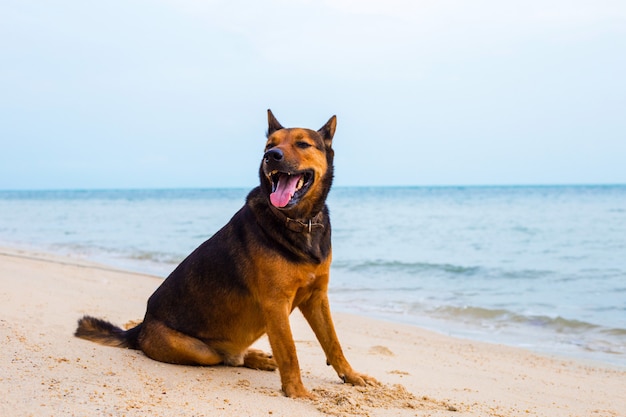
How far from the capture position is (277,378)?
192 inches

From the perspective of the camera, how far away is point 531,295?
11.4 m

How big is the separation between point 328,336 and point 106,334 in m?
1.87

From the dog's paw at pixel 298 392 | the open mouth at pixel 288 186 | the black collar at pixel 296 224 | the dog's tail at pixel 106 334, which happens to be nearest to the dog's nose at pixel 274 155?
the open mouth at pixel 288 186

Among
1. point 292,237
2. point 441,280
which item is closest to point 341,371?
point 292,237

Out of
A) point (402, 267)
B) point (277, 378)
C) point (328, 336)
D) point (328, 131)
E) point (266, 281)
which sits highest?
point (328, 131)

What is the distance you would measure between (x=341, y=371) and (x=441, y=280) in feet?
28.5

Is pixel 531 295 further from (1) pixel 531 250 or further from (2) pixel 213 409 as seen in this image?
(2) pixel 213 409

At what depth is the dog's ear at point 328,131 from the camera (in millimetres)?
4695

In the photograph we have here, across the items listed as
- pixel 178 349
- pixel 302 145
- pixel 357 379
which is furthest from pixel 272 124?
pixel 357 379

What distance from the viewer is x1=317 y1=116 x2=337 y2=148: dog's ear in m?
4.70

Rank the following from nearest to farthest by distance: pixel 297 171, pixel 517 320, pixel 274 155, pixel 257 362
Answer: pixel 274 155, pixel 297 171, pixel 257 362, pixel 517 320

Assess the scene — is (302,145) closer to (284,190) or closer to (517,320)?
(284,190)

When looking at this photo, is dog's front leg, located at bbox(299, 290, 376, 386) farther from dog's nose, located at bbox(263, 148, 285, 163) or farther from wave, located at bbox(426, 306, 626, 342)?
wave, located at bbox(426, 306, 626, 342)

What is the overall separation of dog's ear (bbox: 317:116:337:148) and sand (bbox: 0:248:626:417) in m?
1.83
